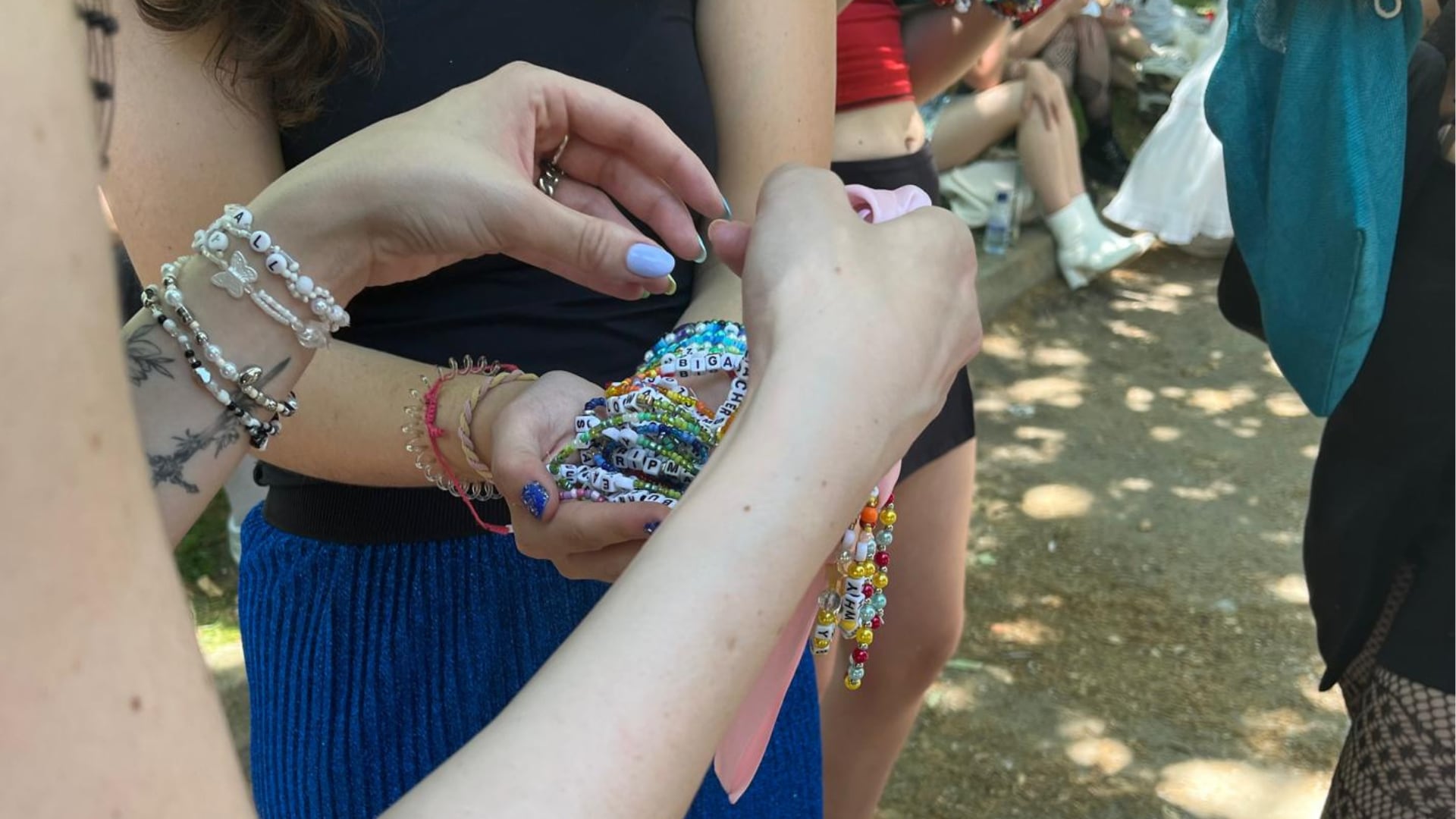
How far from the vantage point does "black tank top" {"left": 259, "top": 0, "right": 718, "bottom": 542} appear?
47.0 inches

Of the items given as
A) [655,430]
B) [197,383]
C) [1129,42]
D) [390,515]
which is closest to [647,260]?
[655,430]

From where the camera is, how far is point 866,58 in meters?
2.14

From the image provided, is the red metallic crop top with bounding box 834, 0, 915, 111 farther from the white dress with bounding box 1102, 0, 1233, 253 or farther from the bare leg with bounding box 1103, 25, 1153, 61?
the bare leg with bounding box 1103, 25, 1153, 61

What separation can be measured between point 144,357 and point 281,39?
35 cm

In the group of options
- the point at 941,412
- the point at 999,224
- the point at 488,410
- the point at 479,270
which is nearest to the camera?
the point at 488,410

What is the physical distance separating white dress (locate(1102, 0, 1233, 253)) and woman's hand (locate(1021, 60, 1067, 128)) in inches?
19.6

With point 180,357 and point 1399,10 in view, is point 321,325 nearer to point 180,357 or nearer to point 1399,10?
point 180,357

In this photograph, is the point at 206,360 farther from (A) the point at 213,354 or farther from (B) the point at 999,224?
(B) the point at 999,224

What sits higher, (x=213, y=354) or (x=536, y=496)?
(x=213, y=354)

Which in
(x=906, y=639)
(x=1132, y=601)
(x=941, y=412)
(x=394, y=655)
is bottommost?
(x=1132, y=601)

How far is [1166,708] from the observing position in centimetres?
307

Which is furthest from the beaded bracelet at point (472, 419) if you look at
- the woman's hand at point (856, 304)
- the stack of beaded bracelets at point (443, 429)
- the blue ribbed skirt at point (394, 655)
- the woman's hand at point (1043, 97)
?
the woman's hand at point (1043, 97)

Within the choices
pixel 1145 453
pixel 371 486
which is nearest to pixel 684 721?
pixel 371 486

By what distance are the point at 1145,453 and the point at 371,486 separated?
363 cm
